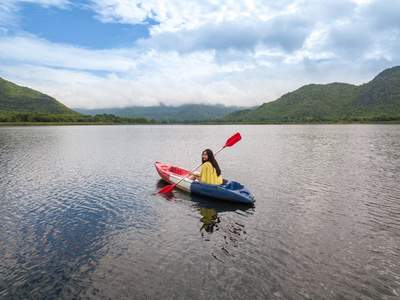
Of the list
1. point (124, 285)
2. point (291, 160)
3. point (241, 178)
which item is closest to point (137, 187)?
point (241, 178)

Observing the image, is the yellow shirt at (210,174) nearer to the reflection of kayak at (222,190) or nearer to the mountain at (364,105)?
the reflection of kayak at (222,190)

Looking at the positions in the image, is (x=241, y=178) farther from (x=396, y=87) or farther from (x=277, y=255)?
(x=396, y=87)

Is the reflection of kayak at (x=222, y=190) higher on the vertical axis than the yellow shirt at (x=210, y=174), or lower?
lower

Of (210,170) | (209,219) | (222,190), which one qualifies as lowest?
(209,219)

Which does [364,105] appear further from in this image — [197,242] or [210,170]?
[197,242]

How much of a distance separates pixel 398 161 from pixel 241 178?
2000cm

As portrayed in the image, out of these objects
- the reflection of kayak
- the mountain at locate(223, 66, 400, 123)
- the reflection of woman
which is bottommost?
the reflection of woman

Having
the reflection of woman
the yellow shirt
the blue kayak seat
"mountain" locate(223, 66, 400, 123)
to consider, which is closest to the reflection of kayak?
the blue kayak seat

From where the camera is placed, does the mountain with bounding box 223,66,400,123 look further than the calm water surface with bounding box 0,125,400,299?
Yes

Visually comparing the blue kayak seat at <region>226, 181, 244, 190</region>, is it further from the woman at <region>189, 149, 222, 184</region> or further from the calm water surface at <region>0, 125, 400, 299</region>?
the calm water surface at <region>0, 125, 400, 299</region>

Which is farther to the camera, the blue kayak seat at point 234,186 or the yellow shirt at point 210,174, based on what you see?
the yellow shirt at point 210,174

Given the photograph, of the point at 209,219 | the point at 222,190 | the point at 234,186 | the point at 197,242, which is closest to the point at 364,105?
the point at 234,186

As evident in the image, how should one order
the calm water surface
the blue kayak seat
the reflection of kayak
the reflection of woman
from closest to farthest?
the calm water surface, the reflection of woman, the reflection of kayak, the blue kayak seat

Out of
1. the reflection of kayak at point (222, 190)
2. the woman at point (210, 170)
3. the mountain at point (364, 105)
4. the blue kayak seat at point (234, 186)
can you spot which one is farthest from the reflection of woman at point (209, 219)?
the mountain at point (364, 105)
